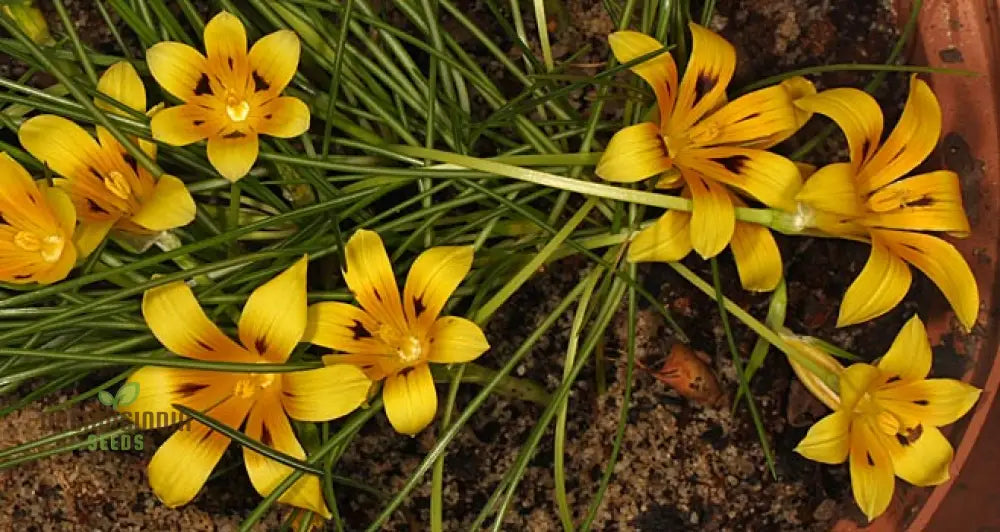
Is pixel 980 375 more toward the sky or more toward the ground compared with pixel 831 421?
more toward the ground

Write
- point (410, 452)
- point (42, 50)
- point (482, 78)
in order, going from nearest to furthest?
point (42, 50) → point (482, 78) → point (410, 452)

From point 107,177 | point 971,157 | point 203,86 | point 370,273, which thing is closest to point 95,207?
point 107,177

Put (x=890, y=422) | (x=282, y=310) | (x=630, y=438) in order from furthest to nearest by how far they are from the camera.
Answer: (x=630, y=438), (x=890, y=422), (x=282, y=310)

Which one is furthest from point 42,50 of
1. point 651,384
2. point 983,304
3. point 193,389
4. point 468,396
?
point 983,304

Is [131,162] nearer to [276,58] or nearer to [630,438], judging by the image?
[276,58]

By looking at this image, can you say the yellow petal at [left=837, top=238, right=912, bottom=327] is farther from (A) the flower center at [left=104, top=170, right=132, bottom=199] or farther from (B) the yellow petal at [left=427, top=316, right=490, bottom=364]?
(A) the flower center at [left=104, top=170, right=132, bottom=199]

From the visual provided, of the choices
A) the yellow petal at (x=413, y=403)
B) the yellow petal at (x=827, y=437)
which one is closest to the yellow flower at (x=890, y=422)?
the yellow petal at (x=827, y=437)

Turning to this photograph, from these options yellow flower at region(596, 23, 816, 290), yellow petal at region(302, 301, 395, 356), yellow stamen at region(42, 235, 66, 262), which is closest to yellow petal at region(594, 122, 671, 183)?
yellow flower at region(596, 23, 816, 290)

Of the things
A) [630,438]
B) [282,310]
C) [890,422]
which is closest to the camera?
[282,310]

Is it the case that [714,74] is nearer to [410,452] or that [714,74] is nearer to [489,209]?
[489,209]
